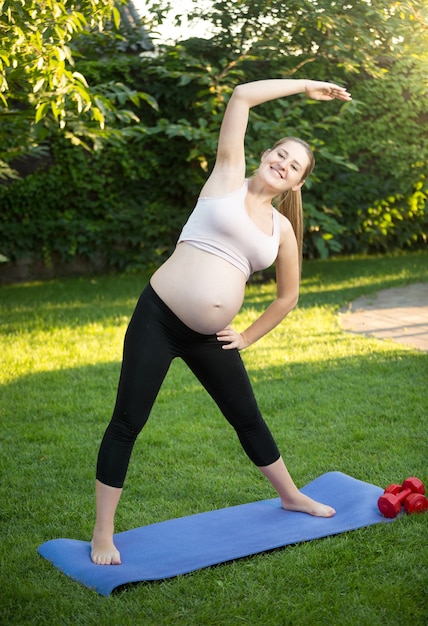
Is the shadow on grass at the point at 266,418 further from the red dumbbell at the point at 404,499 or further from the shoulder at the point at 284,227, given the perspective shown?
the shoulder at the point at 284,227

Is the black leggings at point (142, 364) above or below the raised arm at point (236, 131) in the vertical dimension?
below

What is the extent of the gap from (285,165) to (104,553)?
149 cm

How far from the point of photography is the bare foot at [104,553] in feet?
9.30

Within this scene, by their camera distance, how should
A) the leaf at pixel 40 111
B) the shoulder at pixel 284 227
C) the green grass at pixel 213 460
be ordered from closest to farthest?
the green grass at pixel 213 460
the shoulder at pixel 284 227
the leaf at pixel 40 111

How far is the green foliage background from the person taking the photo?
8773 mm

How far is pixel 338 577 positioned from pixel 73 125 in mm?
4791

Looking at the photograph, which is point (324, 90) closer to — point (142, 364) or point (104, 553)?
point (142, 364)

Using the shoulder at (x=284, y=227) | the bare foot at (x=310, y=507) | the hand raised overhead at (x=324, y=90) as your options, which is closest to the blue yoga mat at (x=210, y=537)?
the bare foot at (x=310, y=507)

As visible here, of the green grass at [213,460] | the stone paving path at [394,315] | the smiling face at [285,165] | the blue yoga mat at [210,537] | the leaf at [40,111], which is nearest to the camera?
the green grass at [213,460]

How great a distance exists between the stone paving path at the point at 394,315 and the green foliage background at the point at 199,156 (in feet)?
3.34

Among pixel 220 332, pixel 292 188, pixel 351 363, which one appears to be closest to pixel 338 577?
pixel 220 332

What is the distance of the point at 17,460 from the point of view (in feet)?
13.2

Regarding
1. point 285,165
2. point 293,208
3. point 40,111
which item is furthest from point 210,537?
point 40,111

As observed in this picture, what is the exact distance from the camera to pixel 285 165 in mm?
2877
